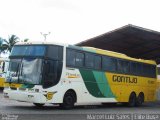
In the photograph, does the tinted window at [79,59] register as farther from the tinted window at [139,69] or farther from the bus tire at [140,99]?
the bus tire at [140,99]

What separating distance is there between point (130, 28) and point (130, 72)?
2.78 metres

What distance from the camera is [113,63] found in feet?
76.9

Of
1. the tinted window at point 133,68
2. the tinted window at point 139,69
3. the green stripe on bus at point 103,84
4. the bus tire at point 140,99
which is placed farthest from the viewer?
the bus tire at point 140,99

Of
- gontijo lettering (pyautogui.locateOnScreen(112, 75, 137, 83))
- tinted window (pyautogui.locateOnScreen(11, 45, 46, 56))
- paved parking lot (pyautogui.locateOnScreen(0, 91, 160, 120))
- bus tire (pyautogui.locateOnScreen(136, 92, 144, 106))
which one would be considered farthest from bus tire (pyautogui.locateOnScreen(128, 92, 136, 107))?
tinted window (pyautogui.locateOnScreen(11, 45, 46, 56))

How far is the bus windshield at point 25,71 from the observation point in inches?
703

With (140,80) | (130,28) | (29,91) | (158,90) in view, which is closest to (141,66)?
(140,80)

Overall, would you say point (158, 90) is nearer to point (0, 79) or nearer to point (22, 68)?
point (0, 79)

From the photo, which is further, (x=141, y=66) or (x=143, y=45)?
(x=143, y=45)

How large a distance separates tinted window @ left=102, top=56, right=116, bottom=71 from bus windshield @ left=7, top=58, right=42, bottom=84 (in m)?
5.32

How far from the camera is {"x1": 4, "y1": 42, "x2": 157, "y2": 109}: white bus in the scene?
17.9 metres

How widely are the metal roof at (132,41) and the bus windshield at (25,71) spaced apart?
8.78 meters

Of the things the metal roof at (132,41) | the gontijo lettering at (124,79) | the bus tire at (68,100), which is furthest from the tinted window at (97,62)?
the metal roof at (132,41)

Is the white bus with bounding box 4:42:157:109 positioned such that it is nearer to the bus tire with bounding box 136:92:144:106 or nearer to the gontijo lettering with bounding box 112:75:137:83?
the gontijo lettering with bounding box 112:75:137:83

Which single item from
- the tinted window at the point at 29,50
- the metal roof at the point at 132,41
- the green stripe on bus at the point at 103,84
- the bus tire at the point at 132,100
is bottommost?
the bus tire at the point at 132,100
